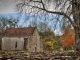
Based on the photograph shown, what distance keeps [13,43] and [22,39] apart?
3700 millimetres

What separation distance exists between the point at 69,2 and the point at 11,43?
63.2 m

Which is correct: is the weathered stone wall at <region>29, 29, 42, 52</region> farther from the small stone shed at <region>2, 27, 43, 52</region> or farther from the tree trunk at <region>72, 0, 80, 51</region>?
the tree trunk at <region>72, 0, 80, 51</region>

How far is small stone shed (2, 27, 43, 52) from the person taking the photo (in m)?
78.2

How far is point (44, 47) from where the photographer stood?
83438mm

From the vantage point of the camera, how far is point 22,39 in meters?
78.6

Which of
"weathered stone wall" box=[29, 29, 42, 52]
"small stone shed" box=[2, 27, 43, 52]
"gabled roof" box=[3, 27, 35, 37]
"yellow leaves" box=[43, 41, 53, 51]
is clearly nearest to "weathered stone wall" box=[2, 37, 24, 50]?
"small stone shed" box=[2, 27, 43, 52]

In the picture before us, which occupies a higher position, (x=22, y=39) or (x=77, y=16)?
(x=77, y=16)

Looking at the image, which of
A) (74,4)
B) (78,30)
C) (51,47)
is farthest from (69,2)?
(51,47)

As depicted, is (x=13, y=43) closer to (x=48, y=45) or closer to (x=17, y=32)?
(x=17, y=32)

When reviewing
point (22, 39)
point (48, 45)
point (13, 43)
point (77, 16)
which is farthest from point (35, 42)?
point (77, 16)

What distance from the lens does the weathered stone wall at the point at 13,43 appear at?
79.1m

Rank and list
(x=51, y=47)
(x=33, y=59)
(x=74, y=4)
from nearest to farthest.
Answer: (x=33, y=59) < (x=74, y=4) < (x=51, y=47)

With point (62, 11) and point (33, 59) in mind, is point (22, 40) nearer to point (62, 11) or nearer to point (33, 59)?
point (62, 11)

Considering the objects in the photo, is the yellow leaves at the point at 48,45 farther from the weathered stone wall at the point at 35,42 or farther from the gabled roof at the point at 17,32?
the gabled roof at the point at 17,32
